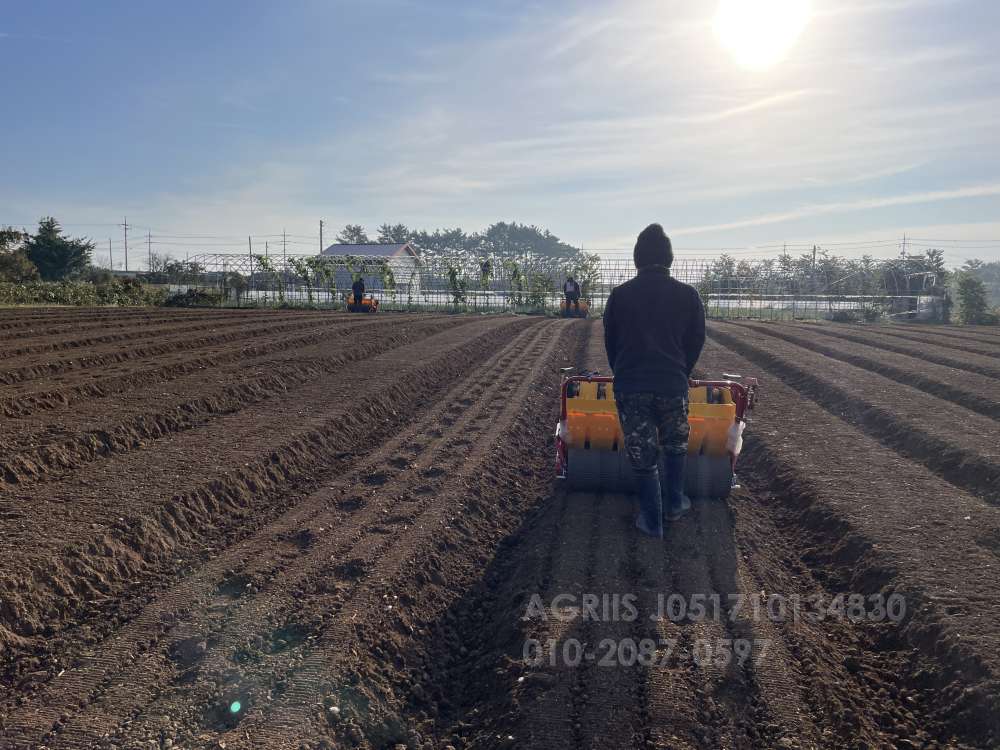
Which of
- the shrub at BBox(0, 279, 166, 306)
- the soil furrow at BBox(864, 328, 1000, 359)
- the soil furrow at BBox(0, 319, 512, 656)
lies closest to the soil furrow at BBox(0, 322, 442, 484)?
the soil furrow at BBox(0, 319, 512, 656)

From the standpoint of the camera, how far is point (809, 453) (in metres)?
8.16

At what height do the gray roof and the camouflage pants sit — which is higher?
the gray roof

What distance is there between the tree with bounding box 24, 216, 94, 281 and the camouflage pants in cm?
4532

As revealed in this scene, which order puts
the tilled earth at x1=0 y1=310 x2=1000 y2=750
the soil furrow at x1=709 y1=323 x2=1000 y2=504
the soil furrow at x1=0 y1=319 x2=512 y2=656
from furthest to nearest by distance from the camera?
the soil furrow at x1=709 y1=323 x2=1000 y2=504, the soil furrow at x1=0 y1=319 x2=512 y2=656, the tilled earth at x1=0 y1=310 x2=1000 y2=750

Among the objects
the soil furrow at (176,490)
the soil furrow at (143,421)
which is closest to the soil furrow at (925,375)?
the soil furrow at (176,490)

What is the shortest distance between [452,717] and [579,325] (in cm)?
2364

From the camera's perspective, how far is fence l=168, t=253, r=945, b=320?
37.9m

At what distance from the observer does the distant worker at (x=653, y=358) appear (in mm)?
5484

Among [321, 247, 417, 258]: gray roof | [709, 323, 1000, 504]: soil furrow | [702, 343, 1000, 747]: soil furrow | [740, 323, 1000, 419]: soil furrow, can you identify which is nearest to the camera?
[702, 343, 1000, 747]: soil furrow

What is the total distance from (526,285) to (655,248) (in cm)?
3432

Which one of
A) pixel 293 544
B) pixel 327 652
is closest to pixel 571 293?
pixel 293 544

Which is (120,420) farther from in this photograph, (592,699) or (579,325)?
(579,325)

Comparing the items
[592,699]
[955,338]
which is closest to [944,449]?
[592,699]

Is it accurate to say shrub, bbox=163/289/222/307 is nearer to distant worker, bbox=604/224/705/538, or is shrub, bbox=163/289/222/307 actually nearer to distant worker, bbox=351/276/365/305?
distant worker, bbox=351/276/365/305
